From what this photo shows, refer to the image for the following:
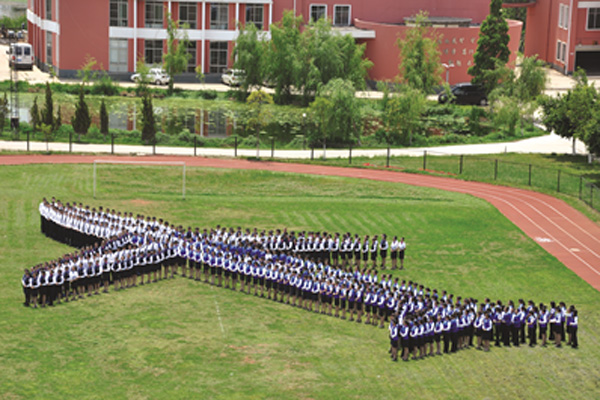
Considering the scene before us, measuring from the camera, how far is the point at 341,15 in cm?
9788

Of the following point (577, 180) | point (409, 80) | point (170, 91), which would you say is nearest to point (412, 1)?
point (409, 80)

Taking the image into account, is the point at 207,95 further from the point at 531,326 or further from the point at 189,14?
the point at 531,326

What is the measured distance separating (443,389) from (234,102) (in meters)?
59.9

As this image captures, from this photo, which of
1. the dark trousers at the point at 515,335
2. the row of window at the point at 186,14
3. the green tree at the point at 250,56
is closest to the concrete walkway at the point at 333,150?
the green tree at the point at 250,56

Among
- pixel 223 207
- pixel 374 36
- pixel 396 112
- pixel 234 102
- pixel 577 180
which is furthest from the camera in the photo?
pixel 374 36

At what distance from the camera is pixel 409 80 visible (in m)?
79.2

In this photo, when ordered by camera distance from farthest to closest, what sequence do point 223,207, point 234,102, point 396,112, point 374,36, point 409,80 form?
point 374,36 < point 234,102 < point 409,80 < point 396,112 < point 223,207

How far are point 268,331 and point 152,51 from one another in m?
63.8

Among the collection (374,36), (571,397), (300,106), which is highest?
(374,36)

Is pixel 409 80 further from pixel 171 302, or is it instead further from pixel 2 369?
pixel 2 369

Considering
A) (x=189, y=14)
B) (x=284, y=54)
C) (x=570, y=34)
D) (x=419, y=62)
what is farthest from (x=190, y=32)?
(x=570, y=34)

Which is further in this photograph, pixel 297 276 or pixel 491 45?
pixel 491 45

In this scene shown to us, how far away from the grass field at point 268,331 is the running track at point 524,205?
3.59 feet

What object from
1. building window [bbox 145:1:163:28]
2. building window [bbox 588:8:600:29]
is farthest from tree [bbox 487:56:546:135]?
building window [bbox 145:1:163:28]
